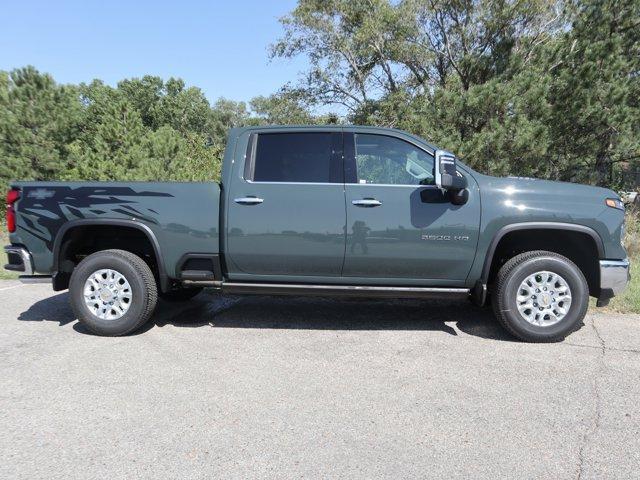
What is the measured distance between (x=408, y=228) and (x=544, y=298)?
144cm

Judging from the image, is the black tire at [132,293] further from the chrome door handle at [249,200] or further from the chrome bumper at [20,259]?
the chrome door handle at [249,200]

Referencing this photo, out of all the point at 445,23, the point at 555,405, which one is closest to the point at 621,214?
the point at 555,405

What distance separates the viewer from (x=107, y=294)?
4914 millimetres

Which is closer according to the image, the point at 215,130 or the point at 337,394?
the point at 337,394

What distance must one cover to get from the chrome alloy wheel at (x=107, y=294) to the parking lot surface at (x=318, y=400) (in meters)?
0.28

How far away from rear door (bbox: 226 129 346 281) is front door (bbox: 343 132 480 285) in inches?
6.4

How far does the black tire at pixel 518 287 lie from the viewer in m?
4.65

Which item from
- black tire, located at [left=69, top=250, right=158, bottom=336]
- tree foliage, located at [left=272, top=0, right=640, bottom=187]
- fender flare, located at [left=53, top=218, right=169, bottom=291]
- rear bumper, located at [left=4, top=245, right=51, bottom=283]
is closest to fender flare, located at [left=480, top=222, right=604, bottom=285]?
fender flare, located at [left=53, top=218, right=169, bottom=291]

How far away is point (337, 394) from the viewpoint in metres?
3.64

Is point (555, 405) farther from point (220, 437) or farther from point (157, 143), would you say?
point (157, 143)

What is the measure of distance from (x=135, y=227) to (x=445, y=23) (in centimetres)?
1657

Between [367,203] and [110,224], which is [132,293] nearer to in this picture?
[110,224]

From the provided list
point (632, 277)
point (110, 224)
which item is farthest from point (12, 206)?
point (632, 277)

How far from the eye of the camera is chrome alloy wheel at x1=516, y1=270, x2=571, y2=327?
470cm
